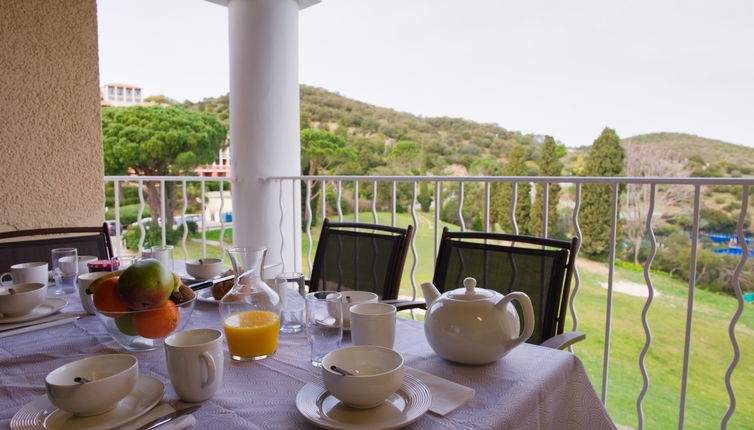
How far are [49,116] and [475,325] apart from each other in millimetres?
2529

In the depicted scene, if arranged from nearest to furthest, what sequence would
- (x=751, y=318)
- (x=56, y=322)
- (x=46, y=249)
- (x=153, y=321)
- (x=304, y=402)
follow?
1. (x=304, y=402)
2. (x=153, y=321)
3. (x=56, y=322)
4. (x=46, y=249)
5. (x=751, y=318)

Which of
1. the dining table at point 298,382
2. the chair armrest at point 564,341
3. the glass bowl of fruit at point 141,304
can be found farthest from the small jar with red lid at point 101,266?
the chair armrest at point 564,341

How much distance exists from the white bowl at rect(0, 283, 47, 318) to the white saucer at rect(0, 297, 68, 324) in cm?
1

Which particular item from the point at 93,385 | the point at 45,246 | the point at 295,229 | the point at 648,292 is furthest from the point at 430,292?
the point at 295,229

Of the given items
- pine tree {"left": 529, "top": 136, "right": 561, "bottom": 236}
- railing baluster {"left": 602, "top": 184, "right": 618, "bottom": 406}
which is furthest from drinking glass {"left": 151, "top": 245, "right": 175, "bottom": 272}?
pine tree {"left": 529, "top": 136, "right": 561, "bottom": 236}

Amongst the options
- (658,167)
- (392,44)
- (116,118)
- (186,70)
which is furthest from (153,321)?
Result: (392,44)

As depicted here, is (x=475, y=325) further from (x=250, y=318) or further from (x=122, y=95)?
(x=122, y=95)

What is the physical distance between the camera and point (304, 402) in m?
0.65

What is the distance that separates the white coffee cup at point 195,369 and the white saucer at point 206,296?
54cm

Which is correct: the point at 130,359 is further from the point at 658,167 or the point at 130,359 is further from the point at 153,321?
the point at 658,167

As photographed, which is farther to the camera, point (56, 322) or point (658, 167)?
point (658, 167)

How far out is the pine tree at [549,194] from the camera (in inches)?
358

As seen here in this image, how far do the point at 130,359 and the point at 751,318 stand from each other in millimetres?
13046

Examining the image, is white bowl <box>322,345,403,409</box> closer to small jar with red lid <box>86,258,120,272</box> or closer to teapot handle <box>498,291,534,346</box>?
teapot handle <box>498,291,534,346</box>
